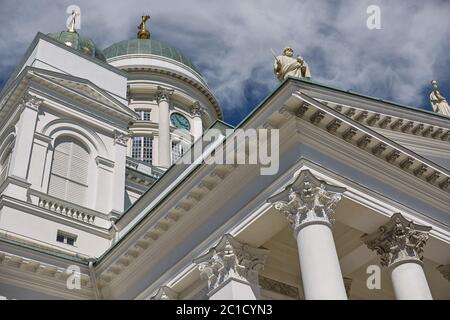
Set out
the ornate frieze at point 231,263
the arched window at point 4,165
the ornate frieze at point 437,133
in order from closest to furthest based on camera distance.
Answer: the ornate frieze at point 231,263
the ornate frieze at point 437,133
the arched window at point 4,165

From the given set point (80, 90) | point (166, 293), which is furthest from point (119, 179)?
point (166, 293)

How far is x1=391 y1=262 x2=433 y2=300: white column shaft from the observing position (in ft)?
41.4

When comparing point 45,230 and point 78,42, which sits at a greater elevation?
point 78,42

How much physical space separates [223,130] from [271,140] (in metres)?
5.04

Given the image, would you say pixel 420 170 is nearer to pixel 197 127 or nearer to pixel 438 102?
pixel 438 102

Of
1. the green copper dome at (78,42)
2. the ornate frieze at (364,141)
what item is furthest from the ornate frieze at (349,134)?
the green copper dome at (78,42)

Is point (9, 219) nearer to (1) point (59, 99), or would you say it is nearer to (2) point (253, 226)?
(1) point (59, 99)

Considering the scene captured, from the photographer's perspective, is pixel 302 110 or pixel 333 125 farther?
pixel 333 125

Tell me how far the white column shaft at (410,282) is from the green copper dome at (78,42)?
62.8 feet

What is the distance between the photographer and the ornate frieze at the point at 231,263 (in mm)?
13414

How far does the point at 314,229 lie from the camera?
1202 centimetres

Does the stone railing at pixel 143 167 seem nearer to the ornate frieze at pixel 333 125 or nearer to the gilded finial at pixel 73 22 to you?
the gilded finial at pixel 73 22

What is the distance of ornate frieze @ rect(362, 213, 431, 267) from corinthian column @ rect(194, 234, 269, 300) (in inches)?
104

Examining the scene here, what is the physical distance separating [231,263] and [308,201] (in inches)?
94.8
